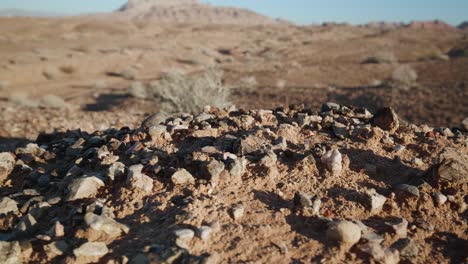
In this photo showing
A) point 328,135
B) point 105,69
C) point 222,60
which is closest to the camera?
point 328,135

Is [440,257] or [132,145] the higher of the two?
[132,145]

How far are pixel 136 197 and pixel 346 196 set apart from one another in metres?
1.37

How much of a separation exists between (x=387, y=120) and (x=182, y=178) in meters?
2.00

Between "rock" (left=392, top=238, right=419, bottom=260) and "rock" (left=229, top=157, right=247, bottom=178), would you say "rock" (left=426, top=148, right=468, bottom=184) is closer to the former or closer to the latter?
"rock" (left=392, top=238, right=419, bottom=260)

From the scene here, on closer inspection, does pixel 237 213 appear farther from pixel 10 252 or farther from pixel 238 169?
pixel 10 252

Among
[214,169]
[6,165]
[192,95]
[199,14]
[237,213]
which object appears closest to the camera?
[237,213]

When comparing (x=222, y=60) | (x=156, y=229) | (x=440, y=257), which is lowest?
(x=222, y=60)

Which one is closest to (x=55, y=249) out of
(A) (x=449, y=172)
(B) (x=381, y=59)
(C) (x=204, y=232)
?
(C) (x=204, y=232)

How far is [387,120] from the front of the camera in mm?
3605

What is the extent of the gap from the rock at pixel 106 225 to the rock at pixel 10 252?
376mm

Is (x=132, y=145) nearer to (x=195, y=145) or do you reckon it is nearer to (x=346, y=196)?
(x=195, y=145)

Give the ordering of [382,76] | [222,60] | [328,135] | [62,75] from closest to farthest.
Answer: [328,135]
[382,76]
[62,75]
[222,60]

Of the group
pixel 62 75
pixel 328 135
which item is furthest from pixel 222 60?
pixel 328 135

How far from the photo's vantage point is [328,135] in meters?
3.50
